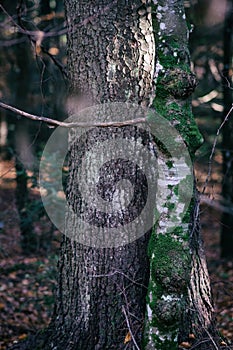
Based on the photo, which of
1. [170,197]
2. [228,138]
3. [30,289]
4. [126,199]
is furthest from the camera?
[228,138]

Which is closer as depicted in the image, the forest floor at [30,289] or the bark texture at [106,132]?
the bark texture at [106,132]

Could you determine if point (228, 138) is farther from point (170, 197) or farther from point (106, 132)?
point (170, 197)

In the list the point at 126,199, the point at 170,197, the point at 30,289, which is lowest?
the point at 30,289

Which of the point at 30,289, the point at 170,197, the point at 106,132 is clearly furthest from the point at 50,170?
the point at 170,197

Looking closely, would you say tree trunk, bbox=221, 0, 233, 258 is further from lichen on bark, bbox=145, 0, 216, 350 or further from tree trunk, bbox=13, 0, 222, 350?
lichen on bark, bbox=145, 0, 216, 350

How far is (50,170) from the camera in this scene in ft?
24.4

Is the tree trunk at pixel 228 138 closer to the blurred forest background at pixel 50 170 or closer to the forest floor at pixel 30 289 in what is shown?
the blurred forest background at pixel 50 170

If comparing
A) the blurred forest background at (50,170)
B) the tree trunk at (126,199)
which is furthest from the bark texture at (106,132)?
the blurred forest background at (50,170)

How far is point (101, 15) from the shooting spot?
395 cm

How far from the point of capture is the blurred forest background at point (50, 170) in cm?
625

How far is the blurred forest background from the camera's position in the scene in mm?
6247

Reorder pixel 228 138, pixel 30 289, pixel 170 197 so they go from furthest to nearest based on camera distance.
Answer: pixel 228 138, pixel 30 289, pixel 170 197

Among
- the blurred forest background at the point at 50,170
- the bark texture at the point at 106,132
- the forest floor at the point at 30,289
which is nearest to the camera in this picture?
the bark texture at the point at 106,132

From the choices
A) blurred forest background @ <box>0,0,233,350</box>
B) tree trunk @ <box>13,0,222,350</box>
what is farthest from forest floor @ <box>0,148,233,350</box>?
tree trunk @ <box>13,0,222,350</box>
